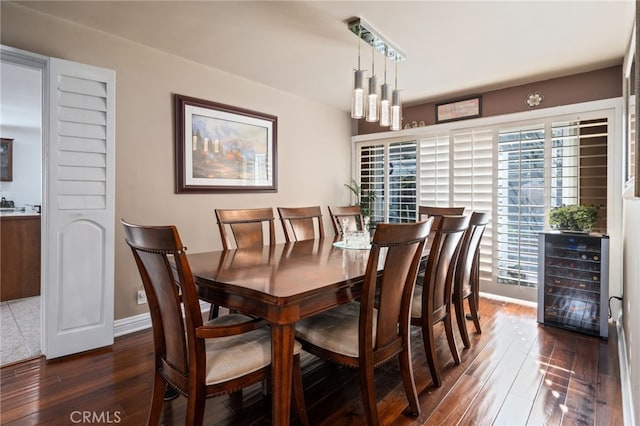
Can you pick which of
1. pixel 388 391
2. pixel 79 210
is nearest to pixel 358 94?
pixel 388 391

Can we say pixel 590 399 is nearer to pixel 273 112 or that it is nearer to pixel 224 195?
pixel 224 195

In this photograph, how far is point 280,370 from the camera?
1.30 metres

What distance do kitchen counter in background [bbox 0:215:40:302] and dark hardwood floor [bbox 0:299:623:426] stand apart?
77.1 inches

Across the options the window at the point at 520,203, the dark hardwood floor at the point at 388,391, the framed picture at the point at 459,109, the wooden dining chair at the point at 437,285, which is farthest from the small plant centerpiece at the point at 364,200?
the wooden dining chair at the point at 437,285

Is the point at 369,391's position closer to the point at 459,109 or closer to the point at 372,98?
the point at 372,98

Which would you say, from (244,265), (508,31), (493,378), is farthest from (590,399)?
(508,31)

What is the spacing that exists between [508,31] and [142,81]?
9.92 ft

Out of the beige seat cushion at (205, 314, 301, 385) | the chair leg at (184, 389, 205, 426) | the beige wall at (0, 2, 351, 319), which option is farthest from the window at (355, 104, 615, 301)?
the chair leg at (184, 389, 205, 426)

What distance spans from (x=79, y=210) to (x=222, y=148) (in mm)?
1441

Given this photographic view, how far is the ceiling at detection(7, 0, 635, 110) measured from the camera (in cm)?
227

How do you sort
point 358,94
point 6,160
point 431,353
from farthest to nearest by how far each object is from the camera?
point 6,160, point 358,94, point 431,353

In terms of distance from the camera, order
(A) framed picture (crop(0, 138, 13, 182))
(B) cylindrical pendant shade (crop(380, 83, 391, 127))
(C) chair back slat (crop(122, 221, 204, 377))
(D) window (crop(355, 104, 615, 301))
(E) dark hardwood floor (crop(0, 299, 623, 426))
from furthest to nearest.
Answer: (A) framed picture (crop(0, 138, 13, 182)), (D) window (crop(355, 104, 615, 301)), (B) cylindrical pendant shade (crop(380, 83, 391, 127)), (E) dark hardwood floor (crop(0, 299, 623, 426)), (C) chair back slat (crop(122, 221, 204, 377))

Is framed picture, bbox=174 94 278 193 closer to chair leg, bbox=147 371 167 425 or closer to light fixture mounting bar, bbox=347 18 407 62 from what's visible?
light fixture mounting bar, bbox=347 18 407 62

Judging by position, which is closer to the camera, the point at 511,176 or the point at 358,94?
the point at 358,94
